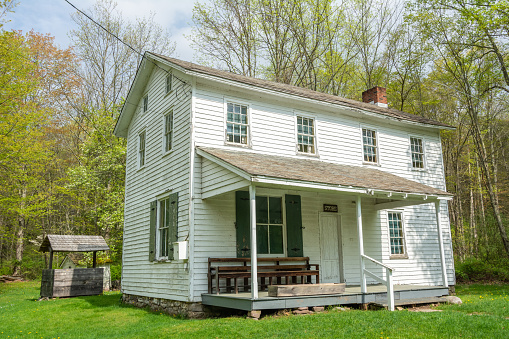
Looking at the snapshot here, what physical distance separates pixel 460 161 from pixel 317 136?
21.0 meters

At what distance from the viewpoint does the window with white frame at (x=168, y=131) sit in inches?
495

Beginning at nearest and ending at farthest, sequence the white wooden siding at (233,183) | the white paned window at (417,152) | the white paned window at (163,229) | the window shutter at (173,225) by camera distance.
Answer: the white wooden siding at (233,183) < the window shutter at (173,225) < the white paned window at (163,229) < the white paned window at (417,152)

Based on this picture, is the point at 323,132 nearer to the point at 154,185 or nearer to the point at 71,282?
the point at 154,185

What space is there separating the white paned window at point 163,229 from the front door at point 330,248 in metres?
4.65

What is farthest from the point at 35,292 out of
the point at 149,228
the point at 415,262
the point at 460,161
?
the point at 460,161

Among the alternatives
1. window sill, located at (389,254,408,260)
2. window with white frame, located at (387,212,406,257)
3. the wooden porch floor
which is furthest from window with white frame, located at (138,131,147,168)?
window sill, located at (389,254,408,260)

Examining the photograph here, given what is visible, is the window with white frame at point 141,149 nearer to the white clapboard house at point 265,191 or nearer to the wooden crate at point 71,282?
the white clapboard house at point 265,191

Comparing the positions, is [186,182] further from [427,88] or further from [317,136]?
[427,88]

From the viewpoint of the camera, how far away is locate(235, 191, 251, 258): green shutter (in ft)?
34.9

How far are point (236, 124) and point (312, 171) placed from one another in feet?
8.83

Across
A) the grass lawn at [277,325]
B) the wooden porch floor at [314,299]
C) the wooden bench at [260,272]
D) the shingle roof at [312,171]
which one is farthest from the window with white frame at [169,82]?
the grass lawn at [277,325]

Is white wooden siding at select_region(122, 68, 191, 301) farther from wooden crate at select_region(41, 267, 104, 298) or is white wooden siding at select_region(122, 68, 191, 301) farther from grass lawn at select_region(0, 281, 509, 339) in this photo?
wooden crate at select_region(41, 267, 104, 298)

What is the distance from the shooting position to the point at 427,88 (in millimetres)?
26547

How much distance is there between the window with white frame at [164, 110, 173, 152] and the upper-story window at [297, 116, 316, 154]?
4.01 m
